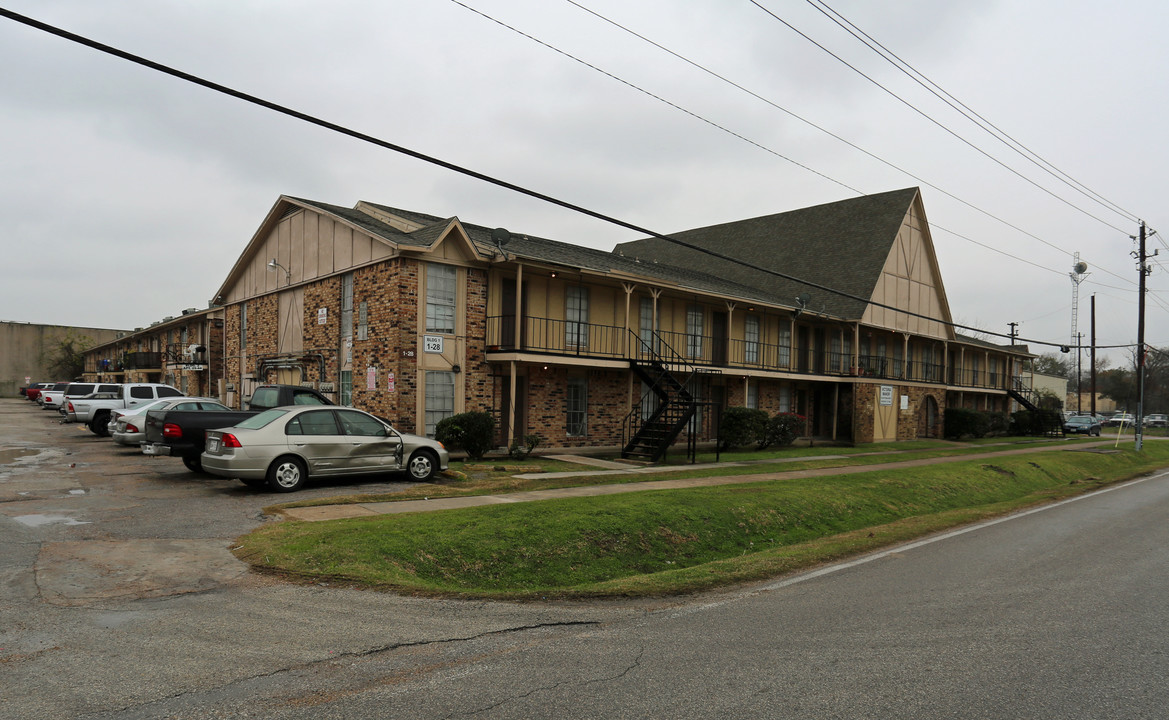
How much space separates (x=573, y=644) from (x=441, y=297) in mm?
15448

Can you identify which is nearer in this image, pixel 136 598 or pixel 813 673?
pixel 813 673

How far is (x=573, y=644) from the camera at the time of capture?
220 inches

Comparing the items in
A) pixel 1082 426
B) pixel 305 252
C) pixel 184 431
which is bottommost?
pixel 1082 426

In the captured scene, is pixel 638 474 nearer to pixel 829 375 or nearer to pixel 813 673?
pixel 813 673

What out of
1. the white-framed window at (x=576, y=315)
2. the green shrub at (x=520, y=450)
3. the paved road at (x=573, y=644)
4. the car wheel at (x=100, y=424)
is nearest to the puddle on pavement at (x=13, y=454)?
the car wheel at (x=100, y=424)

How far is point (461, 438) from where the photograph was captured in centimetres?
1800

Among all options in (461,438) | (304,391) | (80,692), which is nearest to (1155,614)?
(80,692)

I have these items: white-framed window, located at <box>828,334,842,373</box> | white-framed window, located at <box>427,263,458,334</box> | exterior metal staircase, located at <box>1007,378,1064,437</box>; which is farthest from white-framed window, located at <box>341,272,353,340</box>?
exterior metal staircase, located at <box>1007,378,1064,437</box>

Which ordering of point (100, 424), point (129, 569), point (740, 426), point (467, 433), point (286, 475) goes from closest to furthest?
point (129, 569)
point (286, 475)
point (467, 433)
point (740, 426)
point (100, 424)

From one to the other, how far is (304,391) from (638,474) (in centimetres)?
845

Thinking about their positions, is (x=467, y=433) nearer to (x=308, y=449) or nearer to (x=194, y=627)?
(x=308, y=449)

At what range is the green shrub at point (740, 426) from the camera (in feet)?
81.5

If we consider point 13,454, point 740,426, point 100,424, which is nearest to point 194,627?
point 13,454

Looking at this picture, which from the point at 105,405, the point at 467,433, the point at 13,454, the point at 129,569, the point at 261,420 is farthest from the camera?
the point at 105,405
